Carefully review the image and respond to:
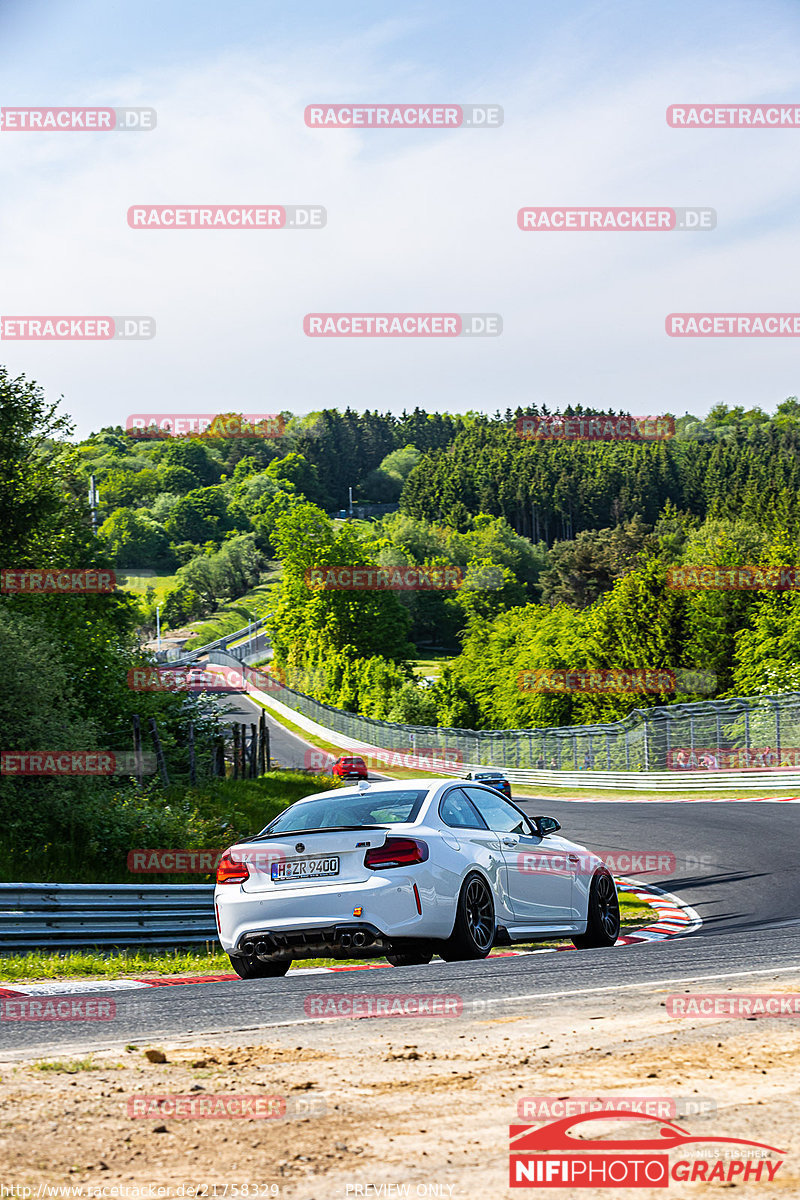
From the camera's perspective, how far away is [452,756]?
198ft

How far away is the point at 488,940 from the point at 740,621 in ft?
217

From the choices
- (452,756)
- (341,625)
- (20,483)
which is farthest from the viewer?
(341,625)

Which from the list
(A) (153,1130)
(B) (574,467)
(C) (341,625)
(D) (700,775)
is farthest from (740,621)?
(B) (574,467)

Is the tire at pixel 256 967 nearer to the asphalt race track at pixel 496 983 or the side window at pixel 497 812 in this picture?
the asphalt race track at pixel 496 983

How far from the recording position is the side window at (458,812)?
9.02m

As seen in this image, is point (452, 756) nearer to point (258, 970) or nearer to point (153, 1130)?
point (258, 970)

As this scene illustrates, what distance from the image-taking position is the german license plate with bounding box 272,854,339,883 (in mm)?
8328
